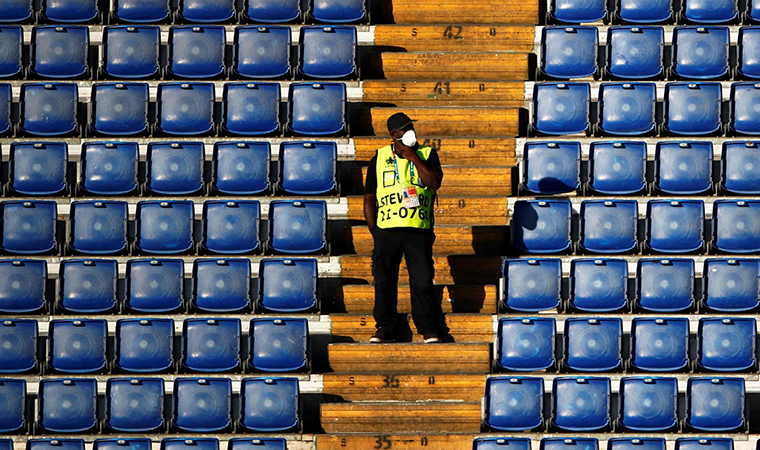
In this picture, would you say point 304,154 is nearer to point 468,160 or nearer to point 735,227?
point 468,160

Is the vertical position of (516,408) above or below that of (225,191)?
below

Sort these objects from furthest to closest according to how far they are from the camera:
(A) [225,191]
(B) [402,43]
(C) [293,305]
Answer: (B) [402,43]
(A) [225,191]
(C) [293,305]

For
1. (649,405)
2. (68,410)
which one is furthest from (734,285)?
(68,410)

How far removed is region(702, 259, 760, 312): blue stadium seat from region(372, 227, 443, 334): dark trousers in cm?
287

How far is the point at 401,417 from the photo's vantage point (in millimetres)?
9469

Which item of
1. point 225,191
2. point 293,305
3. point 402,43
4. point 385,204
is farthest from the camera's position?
point 402,43

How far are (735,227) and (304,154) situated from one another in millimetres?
4166

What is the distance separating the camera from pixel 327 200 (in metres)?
11.0

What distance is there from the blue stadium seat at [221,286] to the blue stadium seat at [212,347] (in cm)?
35

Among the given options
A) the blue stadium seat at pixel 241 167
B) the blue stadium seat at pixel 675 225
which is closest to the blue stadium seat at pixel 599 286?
the blue stadium seat at pixel 675 225

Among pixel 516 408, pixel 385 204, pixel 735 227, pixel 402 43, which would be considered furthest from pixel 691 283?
pixel 402 43

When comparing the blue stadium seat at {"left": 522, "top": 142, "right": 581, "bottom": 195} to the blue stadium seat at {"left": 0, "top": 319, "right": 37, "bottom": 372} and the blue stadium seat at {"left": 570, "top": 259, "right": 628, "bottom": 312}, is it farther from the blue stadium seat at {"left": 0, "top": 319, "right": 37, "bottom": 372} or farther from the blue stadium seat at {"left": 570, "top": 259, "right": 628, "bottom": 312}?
the blue stadium seat at {"left": 0, "top": 319, "right": 37, "bottom": 372}

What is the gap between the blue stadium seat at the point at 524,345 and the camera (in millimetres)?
10094

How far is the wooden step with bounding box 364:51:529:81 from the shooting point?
12.0 metres
